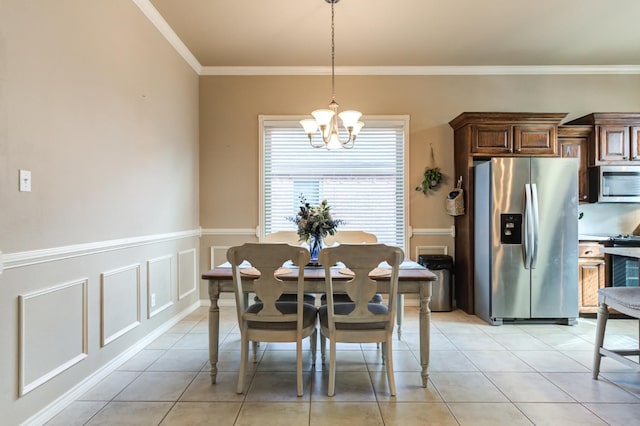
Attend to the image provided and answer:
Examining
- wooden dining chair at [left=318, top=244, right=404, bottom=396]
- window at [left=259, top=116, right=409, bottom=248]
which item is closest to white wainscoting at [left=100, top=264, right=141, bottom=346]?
wooden dining chair at [left=318, top=244, right=404, bottom=396]

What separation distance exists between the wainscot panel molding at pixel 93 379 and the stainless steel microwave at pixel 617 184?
4769mm

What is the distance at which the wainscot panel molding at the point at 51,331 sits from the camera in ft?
6.00

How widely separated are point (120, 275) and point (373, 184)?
2.94m

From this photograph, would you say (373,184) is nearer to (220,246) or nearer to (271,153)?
(271,153)

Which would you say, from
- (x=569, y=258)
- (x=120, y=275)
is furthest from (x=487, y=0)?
(x=120, y=275)

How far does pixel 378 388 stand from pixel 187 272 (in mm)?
2571

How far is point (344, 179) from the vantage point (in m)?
4.48

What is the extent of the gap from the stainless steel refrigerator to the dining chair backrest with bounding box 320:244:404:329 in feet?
6.49

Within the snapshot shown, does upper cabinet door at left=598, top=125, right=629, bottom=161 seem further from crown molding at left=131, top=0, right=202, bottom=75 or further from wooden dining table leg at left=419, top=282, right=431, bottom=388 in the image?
crown molding at left=131, top=0, right=202, bottom=75

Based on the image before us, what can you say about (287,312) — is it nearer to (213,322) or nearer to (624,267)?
(213,322)

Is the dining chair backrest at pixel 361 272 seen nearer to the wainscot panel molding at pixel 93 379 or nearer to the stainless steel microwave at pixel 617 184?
the wainscot panel molding at pixel 93 379

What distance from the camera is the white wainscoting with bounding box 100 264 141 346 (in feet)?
8.16

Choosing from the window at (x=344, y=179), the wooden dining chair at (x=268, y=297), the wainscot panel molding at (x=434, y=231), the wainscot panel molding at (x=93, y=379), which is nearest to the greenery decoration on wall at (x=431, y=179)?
the window at (x=344, y=179)

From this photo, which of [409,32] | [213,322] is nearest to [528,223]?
[409,32]
